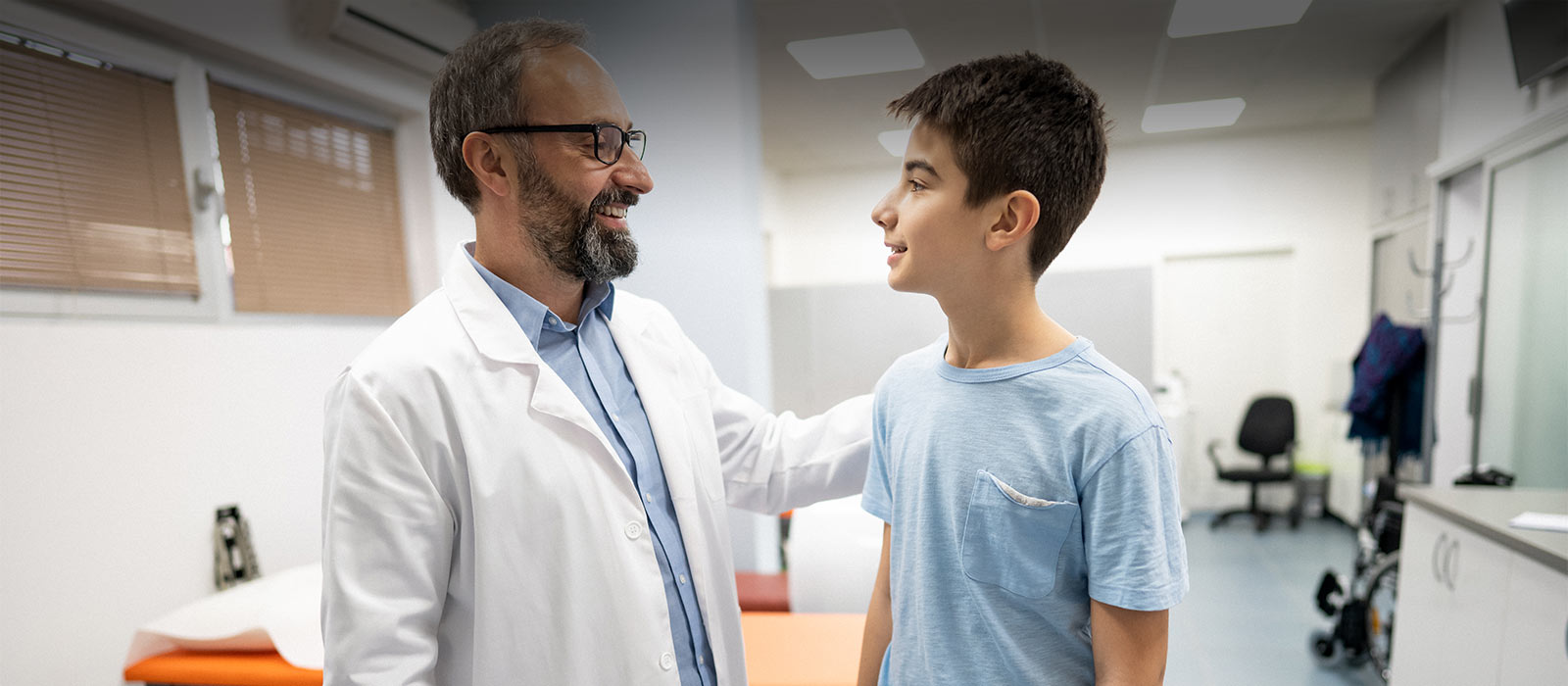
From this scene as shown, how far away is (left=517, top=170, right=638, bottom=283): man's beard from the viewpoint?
3.28ft

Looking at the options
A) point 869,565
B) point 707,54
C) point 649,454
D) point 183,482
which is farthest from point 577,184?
point 183,482

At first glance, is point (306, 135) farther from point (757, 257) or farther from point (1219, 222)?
point (1219, 222)

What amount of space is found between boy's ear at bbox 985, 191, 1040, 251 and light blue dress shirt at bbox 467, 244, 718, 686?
0.59 metres

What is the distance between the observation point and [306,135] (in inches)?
94.9

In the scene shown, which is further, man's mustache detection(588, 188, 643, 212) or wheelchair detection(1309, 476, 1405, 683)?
wheelchair detection(1309, 476, 1405, 683)

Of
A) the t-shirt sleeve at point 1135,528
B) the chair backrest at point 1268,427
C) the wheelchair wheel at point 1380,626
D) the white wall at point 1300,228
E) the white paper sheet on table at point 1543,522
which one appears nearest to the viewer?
the t-shirt sleeve at point 1135,528

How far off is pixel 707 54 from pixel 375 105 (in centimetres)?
134

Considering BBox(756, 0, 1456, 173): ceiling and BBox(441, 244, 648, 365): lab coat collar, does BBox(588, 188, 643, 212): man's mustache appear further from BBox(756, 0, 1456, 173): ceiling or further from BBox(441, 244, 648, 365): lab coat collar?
BBox(756, 0, 1456, 173): ceiling

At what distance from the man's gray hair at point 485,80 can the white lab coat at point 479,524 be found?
0.64 ft

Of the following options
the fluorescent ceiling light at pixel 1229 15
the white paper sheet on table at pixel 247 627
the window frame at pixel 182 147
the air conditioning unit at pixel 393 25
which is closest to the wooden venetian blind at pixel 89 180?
the window frame at pixel 182 147

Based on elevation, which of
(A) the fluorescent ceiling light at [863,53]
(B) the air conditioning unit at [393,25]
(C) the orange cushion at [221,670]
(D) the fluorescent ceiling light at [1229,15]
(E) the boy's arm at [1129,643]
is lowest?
(C) the orange cushion at [221,670]

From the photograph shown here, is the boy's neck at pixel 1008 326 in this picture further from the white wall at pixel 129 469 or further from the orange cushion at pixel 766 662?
the white wall at pixel 129 469

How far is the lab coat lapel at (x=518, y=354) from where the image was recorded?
0.97 meters

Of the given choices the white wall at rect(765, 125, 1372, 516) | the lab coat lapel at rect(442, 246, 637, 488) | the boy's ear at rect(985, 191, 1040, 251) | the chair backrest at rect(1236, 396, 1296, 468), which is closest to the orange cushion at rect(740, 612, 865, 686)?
the lab coat lapel at rect(442, 246, 637, 488)
